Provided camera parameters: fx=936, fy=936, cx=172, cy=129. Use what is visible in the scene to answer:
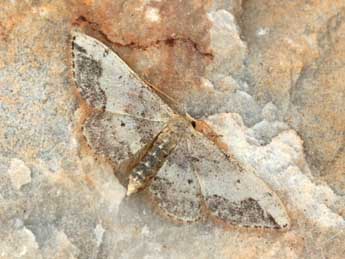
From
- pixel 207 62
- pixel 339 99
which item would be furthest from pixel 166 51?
pixel 339 99

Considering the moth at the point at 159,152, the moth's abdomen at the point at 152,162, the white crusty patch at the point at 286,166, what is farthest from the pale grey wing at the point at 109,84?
the white crusty patch at the point at 286,166

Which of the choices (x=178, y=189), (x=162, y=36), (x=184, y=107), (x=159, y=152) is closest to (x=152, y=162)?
(x=159, y=152)

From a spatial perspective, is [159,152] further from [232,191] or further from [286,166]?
[286,166]

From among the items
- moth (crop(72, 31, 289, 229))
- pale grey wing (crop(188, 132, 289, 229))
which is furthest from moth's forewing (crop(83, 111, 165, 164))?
pale grey wing (crop(188, 132, 289, 229))

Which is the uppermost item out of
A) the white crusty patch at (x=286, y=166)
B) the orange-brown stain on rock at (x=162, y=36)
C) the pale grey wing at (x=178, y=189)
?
the orange-brown stain on rock at (x=162, y=36)

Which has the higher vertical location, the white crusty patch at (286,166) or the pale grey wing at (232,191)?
the white crusty patch at (286,166)

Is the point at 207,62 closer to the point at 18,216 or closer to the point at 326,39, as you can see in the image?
the point at 326,39

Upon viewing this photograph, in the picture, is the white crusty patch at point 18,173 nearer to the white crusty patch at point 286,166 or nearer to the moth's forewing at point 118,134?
the moth's forewing at point 118,134

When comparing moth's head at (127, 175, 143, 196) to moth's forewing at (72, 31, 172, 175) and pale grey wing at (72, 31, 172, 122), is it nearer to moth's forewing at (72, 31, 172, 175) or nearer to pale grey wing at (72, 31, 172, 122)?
moth's forewing at (72, 31, 172, 175)
